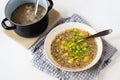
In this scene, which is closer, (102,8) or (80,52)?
(80,52)

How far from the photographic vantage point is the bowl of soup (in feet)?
3.16

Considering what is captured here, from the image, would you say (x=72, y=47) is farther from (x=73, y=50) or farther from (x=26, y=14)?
(x=26, y=14)

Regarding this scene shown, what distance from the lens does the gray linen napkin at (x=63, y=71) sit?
96 centimetres

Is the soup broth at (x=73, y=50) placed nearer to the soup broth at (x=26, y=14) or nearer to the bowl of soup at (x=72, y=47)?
the bowl of soup at (x=72, y=47)

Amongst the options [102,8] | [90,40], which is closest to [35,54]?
[90,40]

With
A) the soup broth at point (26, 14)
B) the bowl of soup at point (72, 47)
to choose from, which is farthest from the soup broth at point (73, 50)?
the soup broth at point (26, 14)

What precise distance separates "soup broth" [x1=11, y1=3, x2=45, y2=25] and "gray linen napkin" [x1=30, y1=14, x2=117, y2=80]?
0.26 feet

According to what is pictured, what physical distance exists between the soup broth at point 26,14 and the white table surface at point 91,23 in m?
0.09

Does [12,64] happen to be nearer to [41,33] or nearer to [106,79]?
[41,33]

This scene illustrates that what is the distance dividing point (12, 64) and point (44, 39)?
0.14 metres

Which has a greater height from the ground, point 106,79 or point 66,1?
point 66,1

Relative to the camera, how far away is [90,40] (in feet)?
3.32

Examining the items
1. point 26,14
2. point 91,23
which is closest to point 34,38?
point 26,14

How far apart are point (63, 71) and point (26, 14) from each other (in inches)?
9.9
